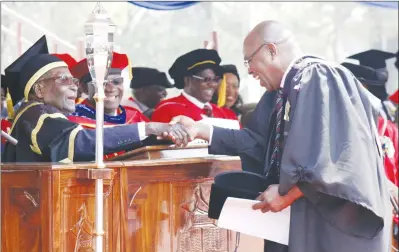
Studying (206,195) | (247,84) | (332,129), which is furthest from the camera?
(247,84)

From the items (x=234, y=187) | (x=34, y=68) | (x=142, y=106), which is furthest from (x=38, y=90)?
(x=142, y=106)

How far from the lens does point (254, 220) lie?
→ 5.10 meters

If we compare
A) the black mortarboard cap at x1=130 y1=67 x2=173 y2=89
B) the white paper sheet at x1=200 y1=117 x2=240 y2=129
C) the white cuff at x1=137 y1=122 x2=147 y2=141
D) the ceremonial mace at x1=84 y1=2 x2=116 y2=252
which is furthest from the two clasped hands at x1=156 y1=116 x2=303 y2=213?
the black mortarboard cap at x1=130 y1=67 x2=173 y2=89

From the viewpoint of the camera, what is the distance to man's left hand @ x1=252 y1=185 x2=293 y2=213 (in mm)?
4898

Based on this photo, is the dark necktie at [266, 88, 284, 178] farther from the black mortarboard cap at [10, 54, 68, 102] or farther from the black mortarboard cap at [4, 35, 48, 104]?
the black mortarboard cap at [4, 35, 48, 104]

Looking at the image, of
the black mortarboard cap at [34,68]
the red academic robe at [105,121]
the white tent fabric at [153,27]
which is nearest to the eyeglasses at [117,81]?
the red academic robe at [105,121]

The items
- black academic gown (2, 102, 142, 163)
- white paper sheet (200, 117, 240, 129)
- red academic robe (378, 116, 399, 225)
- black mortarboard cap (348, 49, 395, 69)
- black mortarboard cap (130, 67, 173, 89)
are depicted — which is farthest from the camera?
black mortarboard cap (130, 67, 173, 89)

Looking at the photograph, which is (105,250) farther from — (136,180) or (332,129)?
(332,129)

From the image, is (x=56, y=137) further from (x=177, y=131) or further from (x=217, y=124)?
(x=217, y=124)

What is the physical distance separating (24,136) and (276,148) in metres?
1.62

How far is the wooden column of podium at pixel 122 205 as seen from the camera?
4832 mm

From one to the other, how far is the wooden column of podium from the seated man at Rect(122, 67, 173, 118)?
4275 millimetres

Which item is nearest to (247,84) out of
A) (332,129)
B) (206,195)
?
(206,195)

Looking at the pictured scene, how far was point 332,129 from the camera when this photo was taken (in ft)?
15.8
